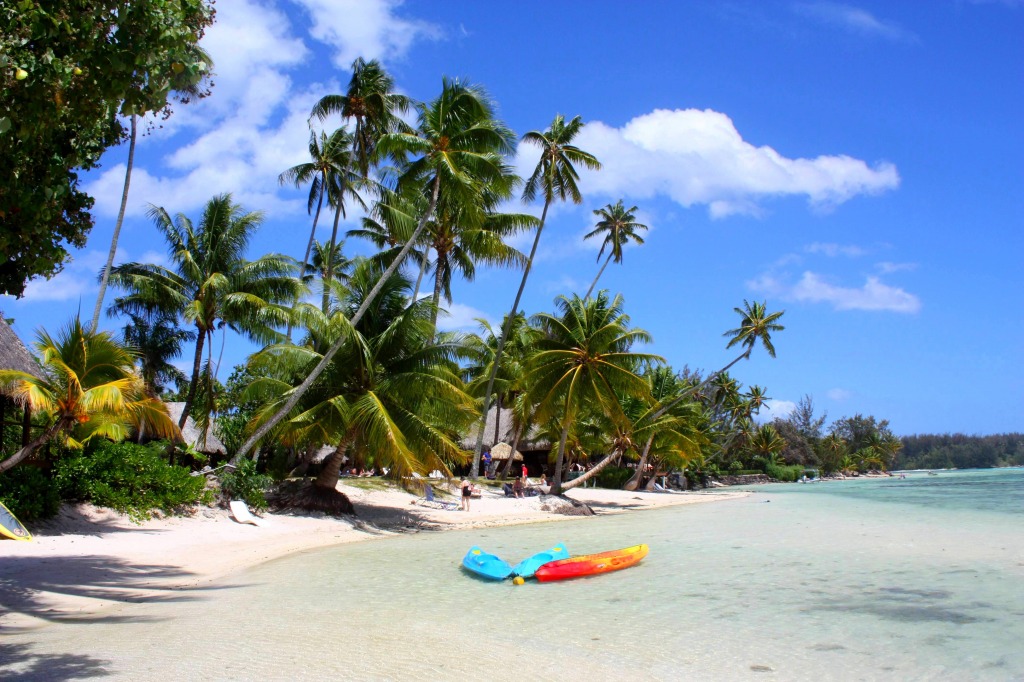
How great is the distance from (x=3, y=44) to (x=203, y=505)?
11978 mm

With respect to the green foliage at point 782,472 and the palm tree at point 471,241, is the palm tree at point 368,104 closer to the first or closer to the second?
the palm tree at point 471,241

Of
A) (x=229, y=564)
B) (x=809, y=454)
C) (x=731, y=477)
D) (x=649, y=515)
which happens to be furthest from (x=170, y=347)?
(x=809, y=454)

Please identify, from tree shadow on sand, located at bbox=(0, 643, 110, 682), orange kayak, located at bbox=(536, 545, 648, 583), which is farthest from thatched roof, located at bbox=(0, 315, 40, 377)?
orange kayak, located at bbox=(536, 545, 648, 583)

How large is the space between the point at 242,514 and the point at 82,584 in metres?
6.40

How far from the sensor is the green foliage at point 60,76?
171 inches

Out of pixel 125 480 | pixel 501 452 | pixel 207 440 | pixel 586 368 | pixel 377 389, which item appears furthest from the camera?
pixel 501 452

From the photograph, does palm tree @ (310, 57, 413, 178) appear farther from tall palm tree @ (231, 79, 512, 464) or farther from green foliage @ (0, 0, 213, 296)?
green foliage @ (0, 0, 213, 296)

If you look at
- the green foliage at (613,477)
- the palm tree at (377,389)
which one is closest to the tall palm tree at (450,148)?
the palm tree at (377,389)

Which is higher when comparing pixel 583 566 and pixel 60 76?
pixel 60 76

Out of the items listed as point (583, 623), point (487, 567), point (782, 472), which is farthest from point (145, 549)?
point (782, 472)

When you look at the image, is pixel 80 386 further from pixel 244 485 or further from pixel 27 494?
pixel 244 485

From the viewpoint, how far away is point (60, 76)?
4.30 meters

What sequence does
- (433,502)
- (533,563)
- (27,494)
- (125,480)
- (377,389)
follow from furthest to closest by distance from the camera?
1. (433,502)
2. (377,389)
3. (125,480)
4. (533,563)
5. (27,494)

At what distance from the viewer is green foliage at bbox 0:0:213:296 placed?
4.33 m
